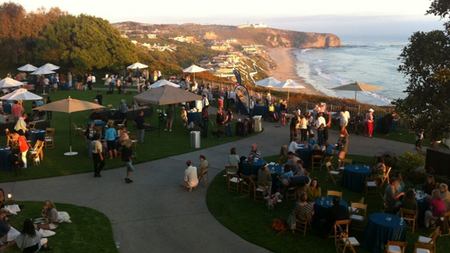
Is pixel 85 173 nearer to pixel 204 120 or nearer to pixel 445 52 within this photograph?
pixel 204 120

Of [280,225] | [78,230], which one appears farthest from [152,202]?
Result: [280,225]

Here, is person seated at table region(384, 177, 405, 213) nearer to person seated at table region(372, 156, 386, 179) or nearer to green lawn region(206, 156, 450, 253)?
green lawn region(206, 156, 450, 253)

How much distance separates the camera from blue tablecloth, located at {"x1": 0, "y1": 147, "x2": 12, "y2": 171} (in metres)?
13.6

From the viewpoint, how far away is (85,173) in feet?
45.1

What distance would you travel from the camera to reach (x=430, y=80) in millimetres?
11172

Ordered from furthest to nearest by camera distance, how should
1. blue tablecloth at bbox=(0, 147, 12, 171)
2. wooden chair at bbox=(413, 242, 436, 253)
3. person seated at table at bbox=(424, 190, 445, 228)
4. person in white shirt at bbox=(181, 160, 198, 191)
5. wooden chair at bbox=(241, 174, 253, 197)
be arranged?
blue tablecloth at bbox=(0, 147, 12, 171) → person in white shirt at bbox=(181, 160, 198, 191) → wooden chair at bbox=(241, 174, 253, 197) → person seated at table at bbox=(424, 190, 445, 228) → wooden chair at bbox=(413, 242, 436, 253)

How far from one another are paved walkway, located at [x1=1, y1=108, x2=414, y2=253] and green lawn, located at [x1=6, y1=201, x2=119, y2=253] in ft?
0.84

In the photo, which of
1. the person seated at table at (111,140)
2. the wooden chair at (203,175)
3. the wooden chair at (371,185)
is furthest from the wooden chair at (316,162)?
the person seated at table at (111,140)

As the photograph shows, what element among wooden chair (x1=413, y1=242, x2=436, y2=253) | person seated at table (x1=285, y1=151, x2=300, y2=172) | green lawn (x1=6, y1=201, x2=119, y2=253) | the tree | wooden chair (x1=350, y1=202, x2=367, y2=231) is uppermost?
the tree

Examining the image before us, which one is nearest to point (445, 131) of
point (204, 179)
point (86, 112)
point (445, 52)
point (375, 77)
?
point (445, 52)

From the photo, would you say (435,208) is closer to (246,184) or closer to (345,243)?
(345,243)

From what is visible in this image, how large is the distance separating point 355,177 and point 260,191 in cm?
304

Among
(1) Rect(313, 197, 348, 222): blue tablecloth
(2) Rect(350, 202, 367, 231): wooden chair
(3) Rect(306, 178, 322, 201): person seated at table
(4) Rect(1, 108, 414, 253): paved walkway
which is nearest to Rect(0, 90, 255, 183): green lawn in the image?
(4) Rect(1, 108, 414, 253): paved walkway

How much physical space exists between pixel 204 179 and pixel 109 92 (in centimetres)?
1904
